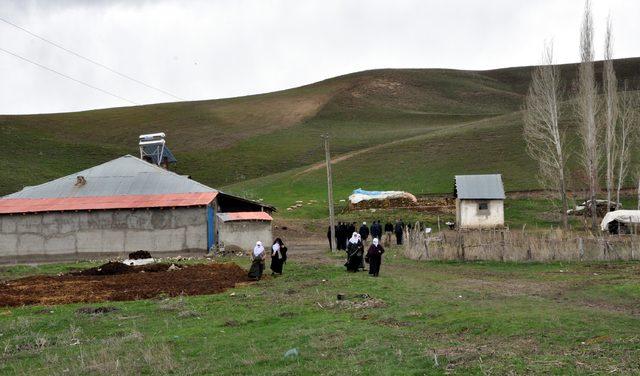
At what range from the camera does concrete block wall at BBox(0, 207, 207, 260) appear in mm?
41781

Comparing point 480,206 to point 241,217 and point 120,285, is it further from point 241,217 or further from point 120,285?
point 120,285

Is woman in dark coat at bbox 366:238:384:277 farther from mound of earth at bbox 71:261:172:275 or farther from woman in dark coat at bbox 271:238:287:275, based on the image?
mound of earth at bbox 71:261:172:275

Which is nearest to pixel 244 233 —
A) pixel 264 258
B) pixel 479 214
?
pixel 264 258

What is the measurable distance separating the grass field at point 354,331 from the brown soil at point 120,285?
1.40 meters

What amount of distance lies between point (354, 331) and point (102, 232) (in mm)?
31482

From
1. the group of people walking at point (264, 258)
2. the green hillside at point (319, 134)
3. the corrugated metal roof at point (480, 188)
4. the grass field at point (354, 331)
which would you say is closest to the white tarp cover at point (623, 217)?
the corrugated metal roof at point (480, 188)

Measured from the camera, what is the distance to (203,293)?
2198 cm

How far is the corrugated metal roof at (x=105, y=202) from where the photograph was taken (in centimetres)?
4206

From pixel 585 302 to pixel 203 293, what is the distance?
10.7 metres

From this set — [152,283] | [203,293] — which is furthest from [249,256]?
[203,293]

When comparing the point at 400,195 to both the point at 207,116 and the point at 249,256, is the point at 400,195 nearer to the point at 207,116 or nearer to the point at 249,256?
the point at 249,256

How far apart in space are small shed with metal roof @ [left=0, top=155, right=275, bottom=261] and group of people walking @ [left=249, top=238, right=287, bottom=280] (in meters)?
14.0

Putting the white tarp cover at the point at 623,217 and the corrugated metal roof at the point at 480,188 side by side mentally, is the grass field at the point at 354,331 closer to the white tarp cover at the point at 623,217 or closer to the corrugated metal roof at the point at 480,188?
the white tarp cover at the point at 623,217

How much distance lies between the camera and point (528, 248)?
1170 inches
